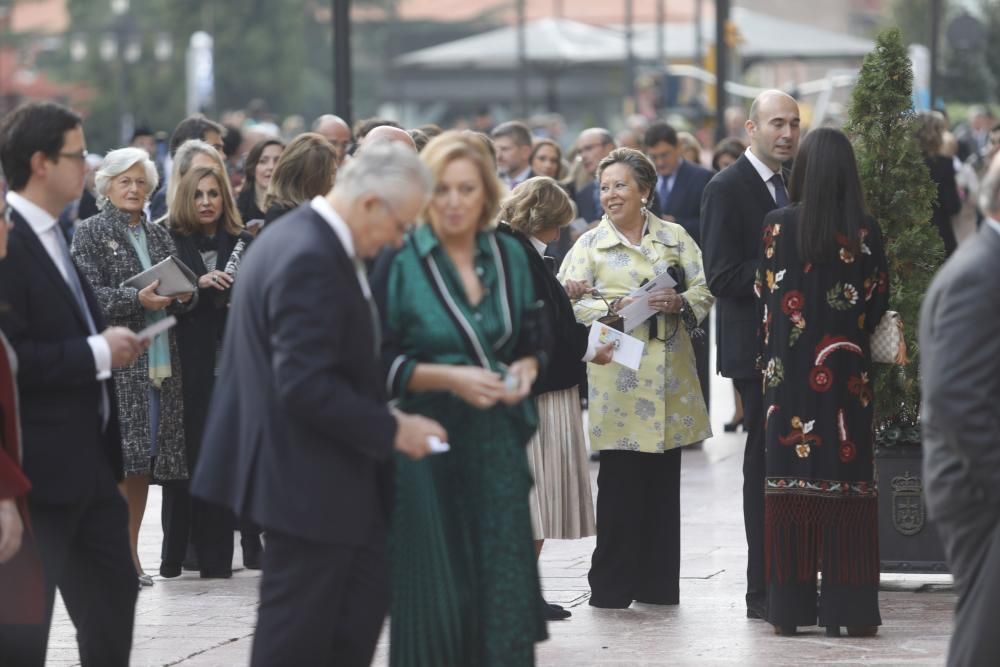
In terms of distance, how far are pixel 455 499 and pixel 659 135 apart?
27.1 feet

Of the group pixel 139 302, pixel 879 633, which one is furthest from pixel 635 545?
pixel 139 302

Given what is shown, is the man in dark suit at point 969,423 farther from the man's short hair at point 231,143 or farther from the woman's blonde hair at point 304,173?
the man's short hair at point 231,143

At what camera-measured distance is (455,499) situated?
568 centimetres

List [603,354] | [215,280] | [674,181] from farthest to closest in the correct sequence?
[674,181]
[215,280]
[603,354]

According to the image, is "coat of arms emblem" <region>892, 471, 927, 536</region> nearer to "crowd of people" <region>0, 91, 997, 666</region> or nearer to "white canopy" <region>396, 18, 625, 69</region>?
"crowd of people" <region>0, 91, 997, 666</region>

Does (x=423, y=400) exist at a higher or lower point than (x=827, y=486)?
higher

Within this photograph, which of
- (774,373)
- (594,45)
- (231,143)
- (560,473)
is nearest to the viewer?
(774,373)

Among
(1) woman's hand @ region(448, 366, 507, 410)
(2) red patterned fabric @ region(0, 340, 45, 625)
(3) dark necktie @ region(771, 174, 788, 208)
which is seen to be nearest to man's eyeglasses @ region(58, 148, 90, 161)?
(2) red patterned fabric @ region(0, 340, 45, 625)

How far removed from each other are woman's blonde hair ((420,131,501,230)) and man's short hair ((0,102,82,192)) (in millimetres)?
1070

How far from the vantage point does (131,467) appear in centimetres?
880

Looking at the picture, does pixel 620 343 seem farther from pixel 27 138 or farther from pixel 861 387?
pixel 27 138

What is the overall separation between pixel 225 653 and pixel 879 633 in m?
2.57

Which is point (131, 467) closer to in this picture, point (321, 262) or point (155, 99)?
point (321, 262)

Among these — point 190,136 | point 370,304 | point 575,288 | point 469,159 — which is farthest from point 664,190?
point 370,304
